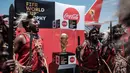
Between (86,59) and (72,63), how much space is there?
1.16 m

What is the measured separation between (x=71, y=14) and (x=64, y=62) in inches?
79.8

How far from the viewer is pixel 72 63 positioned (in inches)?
234

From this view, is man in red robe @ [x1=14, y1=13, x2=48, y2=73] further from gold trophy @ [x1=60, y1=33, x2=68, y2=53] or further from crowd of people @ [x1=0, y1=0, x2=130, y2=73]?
gold trophy @ [x1=60, y1=33, x2=68, y2=53]

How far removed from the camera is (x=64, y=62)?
5.73 metres

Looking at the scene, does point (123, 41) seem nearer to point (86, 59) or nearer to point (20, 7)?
point (86, 59)

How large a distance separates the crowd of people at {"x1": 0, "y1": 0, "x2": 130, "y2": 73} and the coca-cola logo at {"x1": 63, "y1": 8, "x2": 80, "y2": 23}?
83.7 inches

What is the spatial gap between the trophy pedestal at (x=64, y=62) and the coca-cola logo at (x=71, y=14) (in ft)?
5.21

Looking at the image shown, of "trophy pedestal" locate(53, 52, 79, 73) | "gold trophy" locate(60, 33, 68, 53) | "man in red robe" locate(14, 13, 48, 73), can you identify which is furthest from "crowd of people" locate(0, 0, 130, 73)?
"gold trophy" locate(60, 33, 68, 53)

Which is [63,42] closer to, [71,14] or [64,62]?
[64,62]

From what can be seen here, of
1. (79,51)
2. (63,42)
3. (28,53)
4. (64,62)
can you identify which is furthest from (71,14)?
(28,53)

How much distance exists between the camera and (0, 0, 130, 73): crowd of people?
70.8 inches

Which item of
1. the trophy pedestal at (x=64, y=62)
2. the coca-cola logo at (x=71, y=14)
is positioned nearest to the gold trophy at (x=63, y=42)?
the trophy pedestal at (x=64, y=62)

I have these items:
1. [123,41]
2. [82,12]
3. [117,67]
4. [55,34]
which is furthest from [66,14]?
[123,41]

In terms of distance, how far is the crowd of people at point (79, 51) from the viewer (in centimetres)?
180
